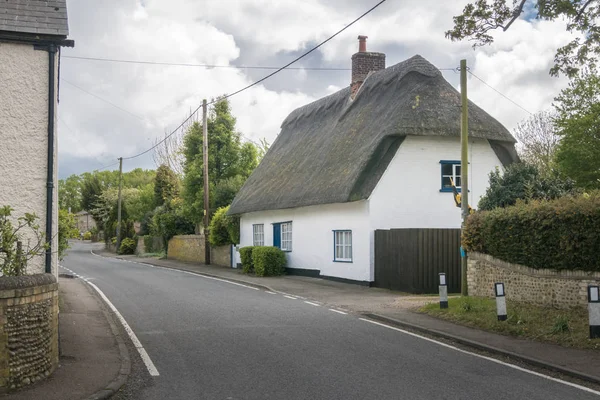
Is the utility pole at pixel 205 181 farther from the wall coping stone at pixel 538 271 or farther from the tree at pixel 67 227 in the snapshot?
the wall coping stone at pixel 538 271

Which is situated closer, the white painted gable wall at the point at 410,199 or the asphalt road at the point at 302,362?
the asphalt road at the point at 302,362

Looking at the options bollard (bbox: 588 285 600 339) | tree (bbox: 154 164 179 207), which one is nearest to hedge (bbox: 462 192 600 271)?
bollard (bbox: 588 285 600 339)

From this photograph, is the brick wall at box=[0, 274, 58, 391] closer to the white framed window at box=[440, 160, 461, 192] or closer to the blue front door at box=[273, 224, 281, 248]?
the white framed window at box=[440, 160, 461, 192]

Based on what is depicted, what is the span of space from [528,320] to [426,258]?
22.3 ft

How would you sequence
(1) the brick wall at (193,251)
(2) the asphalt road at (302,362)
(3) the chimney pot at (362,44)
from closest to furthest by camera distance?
(2) the asphalt road at (302,362), (3) the chimney pot at (362,44), (1) the brick wall at (193,251)

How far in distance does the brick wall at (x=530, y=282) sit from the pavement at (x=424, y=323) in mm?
1561

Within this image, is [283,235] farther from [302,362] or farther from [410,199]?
[302,362]

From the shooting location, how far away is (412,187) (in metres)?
21.5

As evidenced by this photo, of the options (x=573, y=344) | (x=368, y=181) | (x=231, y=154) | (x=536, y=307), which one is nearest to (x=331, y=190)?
(x=368, y=181)

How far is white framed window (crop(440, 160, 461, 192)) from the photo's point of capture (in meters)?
21.8

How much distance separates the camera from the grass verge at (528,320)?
35.2 feet

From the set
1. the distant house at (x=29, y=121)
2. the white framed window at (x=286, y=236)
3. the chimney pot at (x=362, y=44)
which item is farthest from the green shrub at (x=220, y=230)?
the distant house at (x=29, y=121)

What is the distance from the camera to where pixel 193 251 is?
129 feet

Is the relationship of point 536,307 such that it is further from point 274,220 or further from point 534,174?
point 274,220
